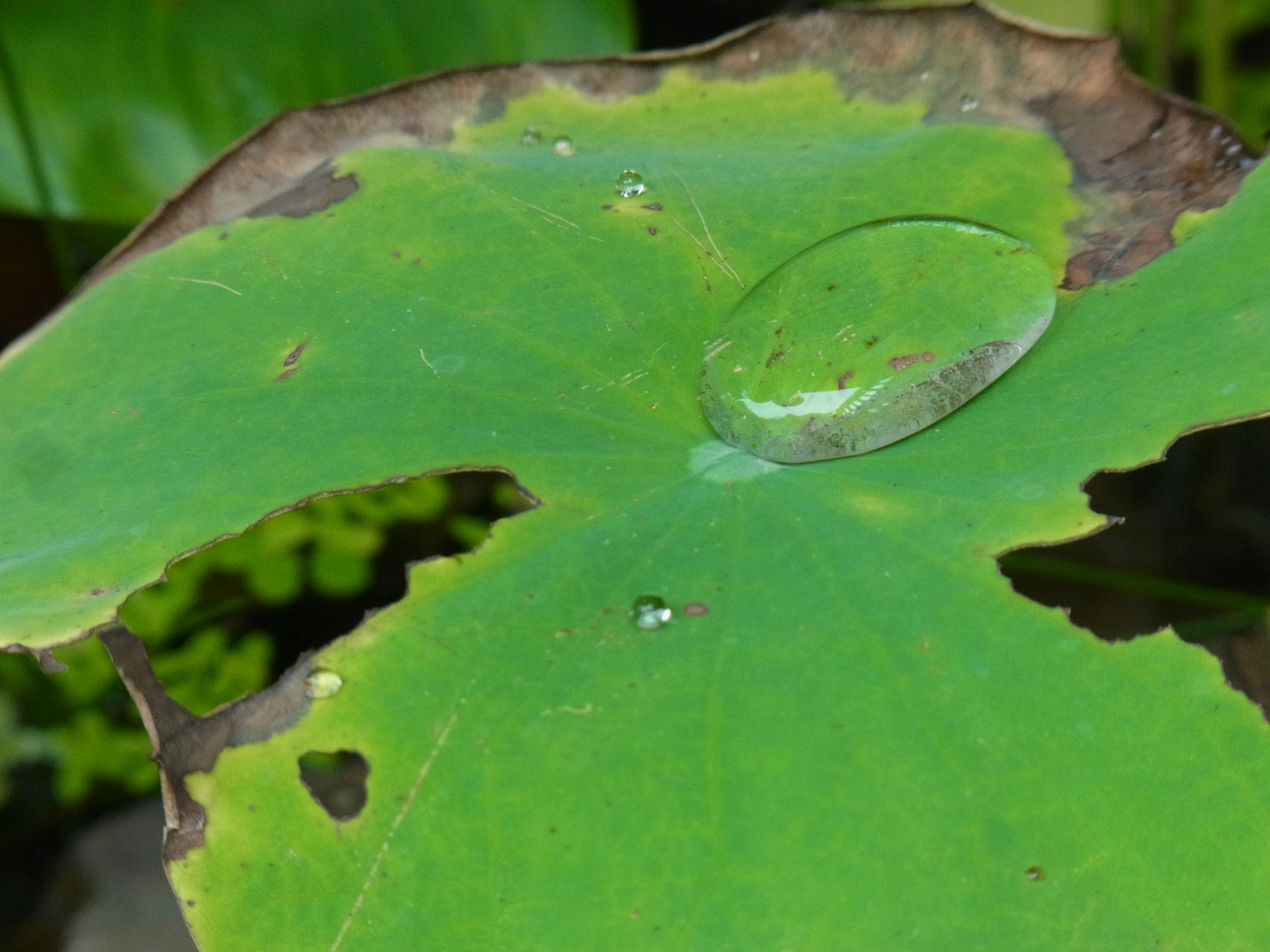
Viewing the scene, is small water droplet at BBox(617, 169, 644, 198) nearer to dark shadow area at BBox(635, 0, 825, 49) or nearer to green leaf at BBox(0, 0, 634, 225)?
green leaf at BBox(0, 0, 634, 225)

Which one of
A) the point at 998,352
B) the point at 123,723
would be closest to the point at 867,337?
the point at 998,352

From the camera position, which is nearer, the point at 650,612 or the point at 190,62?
the point at 650,612

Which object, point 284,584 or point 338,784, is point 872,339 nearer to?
point 338,784

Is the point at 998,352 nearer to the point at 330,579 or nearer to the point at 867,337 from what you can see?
the point at 867,337

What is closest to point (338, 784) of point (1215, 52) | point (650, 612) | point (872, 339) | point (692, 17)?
point (650, 612)

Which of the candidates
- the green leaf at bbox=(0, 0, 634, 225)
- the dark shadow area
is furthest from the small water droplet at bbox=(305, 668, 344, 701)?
the dark shadow area

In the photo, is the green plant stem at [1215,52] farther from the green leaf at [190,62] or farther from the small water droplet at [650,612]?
the small water droplet at [650,612]
